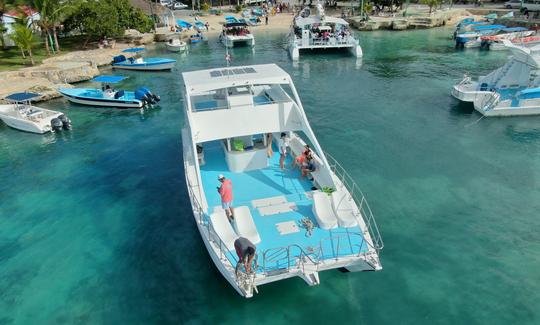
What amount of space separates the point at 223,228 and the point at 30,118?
21.8 metres

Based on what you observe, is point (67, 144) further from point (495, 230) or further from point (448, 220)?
point (495, 230)

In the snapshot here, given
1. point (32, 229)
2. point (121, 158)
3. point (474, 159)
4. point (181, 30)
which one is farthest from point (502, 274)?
point (181, 30)

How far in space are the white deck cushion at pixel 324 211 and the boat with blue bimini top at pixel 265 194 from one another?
32mm

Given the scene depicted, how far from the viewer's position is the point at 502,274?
42.5ft

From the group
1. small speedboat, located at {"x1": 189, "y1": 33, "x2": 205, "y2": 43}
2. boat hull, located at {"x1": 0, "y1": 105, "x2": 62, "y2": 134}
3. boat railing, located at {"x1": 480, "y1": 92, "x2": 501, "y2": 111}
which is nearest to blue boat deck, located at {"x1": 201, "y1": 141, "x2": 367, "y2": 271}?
boat hull, located at {"x1": 0, "y1": 105, "x2": 62, "y2": 134}

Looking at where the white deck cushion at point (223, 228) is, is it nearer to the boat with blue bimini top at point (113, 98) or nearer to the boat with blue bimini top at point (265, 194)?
the boat with blue bimini top at point (265, 194)

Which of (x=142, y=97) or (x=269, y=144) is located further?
(x=142, y=97)

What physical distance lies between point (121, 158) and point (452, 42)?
47.2 metres

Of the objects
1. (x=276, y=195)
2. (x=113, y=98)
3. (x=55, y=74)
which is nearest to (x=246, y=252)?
(x=276, y=195)

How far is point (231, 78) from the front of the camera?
16.3 m

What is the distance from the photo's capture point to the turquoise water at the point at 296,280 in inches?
474

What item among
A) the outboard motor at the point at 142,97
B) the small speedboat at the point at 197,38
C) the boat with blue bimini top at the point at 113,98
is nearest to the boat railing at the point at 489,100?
the boat with blue bimini top at the point at 113,98

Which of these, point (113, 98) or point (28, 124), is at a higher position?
point (113, 98)

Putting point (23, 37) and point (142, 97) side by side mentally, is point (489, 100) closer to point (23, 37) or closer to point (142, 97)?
point (142, 97)
